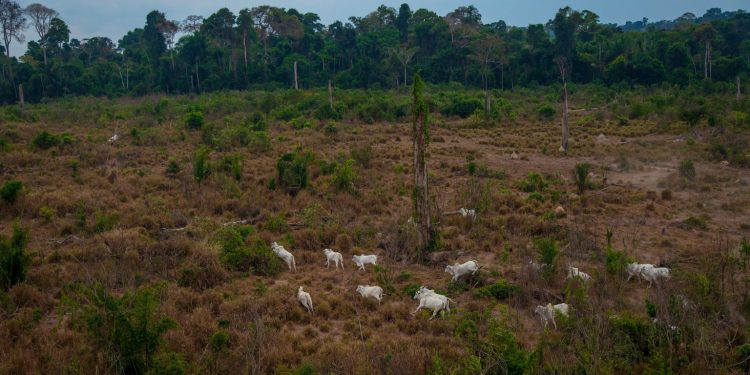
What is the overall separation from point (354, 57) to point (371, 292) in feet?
154

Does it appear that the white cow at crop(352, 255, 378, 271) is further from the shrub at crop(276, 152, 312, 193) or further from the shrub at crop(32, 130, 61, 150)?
the shrub at crop(32, 130, 61, 150)

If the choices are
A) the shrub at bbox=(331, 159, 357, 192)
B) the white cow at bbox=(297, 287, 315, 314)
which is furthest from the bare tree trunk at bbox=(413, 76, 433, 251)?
the shrub at bbox=(331, 159, 357, 192)

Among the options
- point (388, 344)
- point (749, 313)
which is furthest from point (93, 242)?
point (749, 313)

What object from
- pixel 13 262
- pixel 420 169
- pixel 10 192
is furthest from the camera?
pixel 10 192

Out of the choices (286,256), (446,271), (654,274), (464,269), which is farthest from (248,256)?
(654,274)

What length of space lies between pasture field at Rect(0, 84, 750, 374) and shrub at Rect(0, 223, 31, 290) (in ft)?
0.15

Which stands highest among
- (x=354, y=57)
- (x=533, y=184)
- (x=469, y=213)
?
(x=354, y=57)

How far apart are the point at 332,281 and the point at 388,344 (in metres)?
2.53

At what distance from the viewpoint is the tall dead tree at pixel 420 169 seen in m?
9.81

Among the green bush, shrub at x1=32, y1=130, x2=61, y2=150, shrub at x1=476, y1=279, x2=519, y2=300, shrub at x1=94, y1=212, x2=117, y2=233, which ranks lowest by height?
shrub at x1=476, y1=279, x2=519, y2=300

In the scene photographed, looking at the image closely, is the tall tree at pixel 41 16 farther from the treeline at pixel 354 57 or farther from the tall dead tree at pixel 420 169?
the tall dead tree at pixel 420 169

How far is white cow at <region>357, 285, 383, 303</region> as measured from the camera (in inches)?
309

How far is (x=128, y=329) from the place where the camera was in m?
5.56

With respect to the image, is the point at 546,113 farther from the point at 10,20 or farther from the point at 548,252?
the point at 10,20
